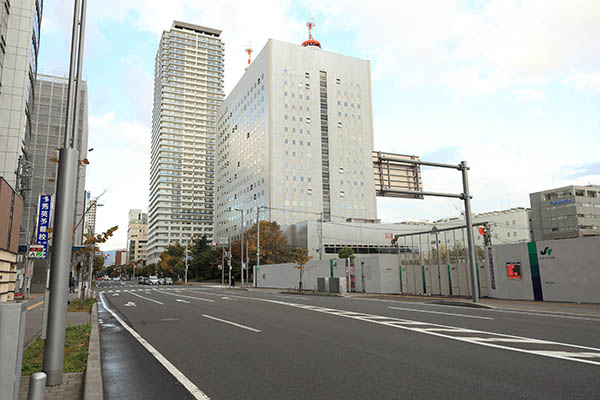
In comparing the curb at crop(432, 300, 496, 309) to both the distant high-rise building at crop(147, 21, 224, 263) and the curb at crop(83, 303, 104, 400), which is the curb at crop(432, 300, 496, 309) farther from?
the distant high-rise building at crop(147, 21, 224, 263)

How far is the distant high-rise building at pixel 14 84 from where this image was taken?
98.0ft

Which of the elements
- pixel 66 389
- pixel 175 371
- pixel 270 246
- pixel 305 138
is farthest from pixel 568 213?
pixel 66 389

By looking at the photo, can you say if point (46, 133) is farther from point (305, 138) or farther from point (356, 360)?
point (356, 360)

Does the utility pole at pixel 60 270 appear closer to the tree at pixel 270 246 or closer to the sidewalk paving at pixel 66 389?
the sidewalk paving at pixel 66 389

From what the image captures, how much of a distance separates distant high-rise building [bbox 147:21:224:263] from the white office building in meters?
63.4

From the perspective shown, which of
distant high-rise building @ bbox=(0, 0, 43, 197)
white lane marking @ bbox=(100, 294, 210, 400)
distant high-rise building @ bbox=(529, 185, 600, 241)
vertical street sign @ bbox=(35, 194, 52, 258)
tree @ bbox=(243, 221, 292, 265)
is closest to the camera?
white lane marking @ bbox=(100, 294, 210, 400)

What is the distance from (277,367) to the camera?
21.5 ft

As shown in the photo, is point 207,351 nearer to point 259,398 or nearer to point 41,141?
point 259,398

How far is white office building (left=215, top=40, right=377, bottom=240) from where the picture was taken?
301ft

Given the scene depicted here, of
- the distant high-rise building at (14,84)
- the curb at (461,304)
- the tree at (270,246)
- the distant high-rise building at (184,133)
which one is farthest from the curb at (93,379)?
the distant high-rise building at (184,133)

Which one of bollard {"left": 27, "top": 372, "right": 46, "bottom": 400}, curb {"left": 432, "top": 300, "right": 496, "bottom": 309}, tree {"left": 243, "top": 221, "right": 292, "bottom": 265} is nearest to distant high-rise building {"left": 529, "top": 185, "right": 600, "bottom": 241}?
tree {"left": 243, "top": 221, "right": 292, "bottom": 265}

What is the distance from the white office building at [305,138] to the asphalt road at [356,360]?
7712cm

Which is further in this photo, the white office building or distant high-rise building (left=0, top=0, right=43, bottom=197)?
the white office building

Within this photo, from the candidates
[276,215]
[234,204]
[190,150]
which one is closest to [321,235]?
[276,215]
